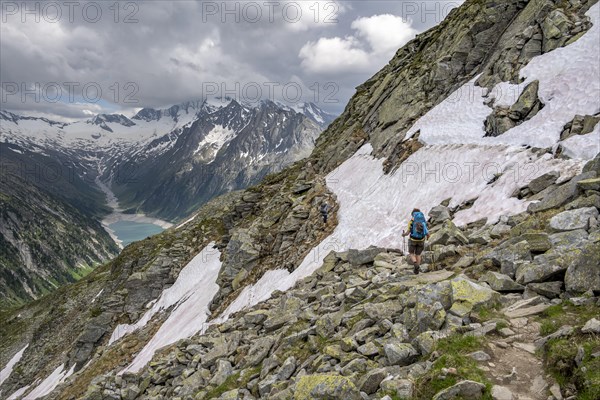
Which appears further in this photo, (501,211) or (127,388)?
(127,388)

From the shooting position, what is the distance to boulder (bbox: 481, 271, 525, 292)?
11109mm

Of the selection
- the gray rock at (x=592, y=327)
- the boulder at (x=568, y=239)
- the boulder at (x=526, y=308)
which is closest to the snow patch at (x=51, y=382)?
the boulder at (x=526, y=308)

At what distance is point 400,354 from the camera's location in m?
9.53

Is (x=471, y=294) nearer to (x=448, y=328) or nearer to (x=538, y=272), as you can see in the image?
(x=448, y=328)

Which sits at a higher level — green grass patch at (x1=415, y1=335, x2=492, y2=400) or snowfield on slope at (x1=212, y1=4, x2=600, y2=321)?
snowfield on slope at (x1=212, y1=4, x2=600, y2=321)

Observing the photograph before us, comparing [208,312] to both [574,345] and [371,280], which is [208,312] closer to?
[371,280]

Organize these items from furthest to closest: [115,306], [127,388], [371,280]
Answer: [115,306]
[127,388]
[371,280]

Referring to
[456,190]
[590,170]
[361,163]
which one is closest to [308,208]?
[361,163]

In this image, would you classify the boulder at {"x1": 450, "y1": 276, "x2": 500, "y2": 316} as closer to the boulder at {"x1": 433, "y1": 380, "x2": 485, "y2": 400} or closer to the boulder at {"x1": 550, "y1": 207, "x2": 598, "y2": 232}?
the boulder at {"x1": 433, "y1": 380, "x2": 485, "y2": 400}

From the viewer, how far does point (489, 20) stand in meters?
35.8

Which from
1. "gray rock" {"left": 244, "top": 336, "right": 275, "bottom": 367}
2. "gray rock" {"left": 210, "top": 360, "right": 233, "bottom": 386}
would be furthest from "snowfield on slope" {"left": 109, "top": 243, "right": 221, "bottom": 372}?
"gray rock" {"left": 244, "top": 336, "right": 275, "bottom": 367}

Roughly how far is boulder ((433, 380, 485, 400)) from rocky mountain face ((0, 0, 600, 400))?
0.02 metres

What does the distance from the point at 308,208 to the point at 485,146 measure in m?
17.7

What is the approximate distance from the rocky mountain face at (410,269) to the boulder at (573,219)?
60 millimetres
